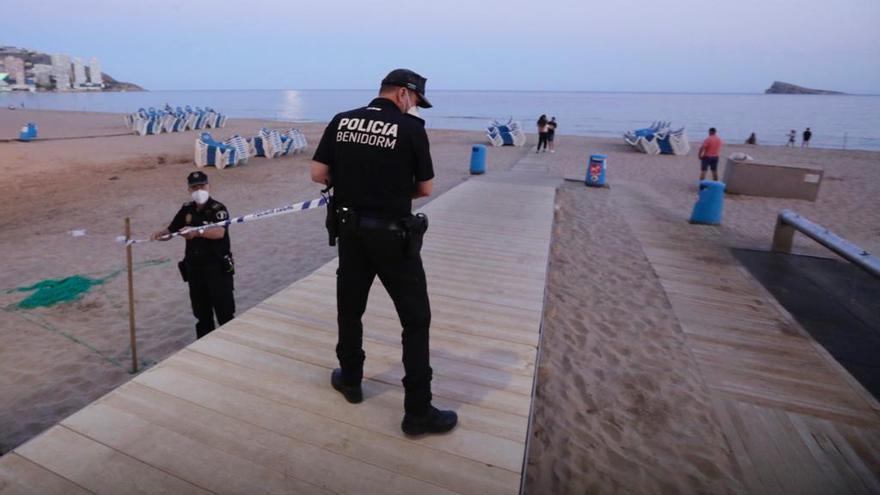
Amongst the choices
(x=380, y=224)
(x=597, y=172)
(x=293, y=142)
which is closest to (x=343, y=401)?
(x=380, y=224)

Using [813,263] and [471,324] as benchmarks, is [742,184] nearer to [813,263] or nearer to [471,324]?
[813,263]

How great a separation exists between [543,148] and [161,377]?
73.6 ft

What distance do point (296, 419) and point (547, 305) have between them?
143 inches

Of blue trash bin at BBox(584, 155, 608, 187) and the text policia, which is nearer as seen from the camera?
the text policia

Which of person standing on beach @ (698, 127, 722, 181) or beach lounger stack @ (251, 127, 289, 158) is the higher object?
person standing on beach @ (698, 127, 722, 181)

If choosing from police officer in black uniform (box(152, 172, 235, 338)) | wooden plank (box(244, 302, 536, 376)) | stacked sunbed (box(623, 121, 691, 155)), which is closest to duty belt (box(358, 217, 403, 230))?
wooden plank (box(244, 302, 536, 376))

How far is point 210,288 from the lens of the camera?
Result: 4066 millimetres

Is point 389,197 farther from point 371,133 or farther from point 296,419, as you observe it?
point 296,419

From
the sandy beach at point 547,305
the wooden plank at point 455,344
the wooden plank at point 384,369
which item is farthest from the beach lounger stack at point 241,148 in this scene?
the wooden plank at point 384,369

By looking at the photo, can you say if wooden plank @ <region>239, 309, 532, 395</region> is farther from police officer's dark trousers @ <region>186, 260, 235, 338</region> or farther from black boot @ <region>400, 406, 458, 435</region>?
black boot @ <region>400, 406, 458, 435</region>

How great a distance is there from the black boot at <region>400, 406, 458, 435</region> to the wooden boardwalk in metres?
2.08

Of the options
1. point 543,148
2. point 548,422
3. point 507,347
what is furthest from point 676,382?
point 543,148

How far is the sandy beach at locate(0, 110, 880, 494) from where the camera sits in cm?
339

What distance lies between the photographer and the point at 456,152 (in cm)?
2228
